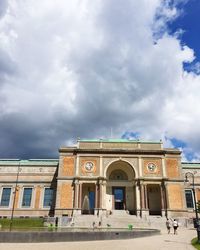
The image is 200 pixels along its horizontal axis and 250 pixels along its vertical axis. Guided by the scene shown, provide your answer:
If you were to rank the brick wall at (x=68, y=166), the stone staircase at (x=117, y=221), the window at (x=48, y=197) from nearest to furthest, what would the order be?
→ the stone staircase at (x=117, y=221) < the brick wall at (x=68, y=166) < the window at (x=48, y=197)

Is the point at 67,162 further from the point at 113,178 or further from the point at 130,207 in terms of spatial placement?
the point at 130,207

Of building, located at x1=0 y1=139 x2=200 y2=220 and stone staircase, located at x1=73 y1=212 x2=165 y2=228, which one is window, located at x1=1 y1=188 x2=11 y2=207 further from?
stone staircase, located at x1=73 y1=212 x2=165 y2=228

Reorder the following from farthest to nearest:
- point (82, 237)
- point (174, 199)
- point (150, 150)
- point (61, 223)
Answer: point (150, 150), point (174, 199), point (61, 223), point (82, 237)

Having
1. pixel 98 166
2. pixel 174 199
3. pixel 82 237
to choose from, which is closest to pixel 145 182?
pixel 174 199

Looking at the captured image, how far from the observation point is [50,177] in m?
49.1

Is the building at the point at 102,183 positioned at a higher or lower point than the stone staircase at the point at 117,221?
higher

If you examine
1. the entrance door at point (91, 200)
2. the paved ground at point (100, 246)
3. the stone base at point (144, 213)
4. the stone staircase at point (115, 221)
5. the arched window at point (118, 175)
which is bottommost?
the paved ground at point (100, 246)

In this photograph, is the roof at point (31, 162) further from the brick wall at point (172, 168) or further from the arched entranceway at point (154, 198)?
the brick wall at point (172, 168)

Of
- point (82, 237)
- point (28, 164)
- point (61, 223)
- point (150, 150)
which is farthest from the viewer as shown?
point (28, 164)

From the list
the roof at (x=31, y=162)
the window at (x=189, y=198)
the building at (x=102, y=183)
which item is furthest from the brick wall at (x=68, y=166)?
the window at (x=189, y=198)

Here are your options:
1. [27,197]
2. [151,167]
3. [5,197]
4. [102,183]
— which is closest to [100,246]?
[102,183]

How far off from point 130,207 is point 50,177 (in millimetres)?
15596

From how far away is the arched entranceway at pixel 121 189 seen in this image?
46.6 metres

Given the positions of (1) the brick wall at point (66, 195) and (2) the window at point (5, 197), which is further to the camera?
(2) the window at point (5, 197)
